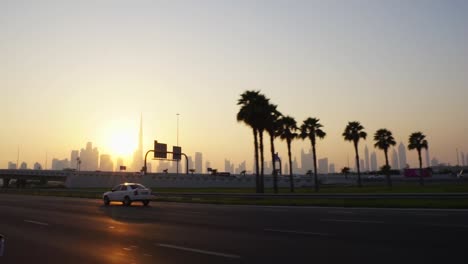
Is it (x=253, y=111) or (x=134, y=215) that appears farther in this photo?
(x=253, y=111)

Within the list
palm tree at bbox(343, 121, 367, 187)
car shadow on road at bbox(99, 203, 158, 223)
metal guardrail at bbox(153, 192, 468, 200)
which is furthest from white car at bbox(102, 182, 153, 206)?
palm tree at bbox(343, 121, 367, 187)

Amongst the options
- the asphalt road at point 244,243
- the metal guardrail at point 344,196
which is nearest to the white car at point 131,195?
the metal guardrail at point 344,196

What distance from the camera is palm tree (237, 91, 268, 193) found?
46938 mm

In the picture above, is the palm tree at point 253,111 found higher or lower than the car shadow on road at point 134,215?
higher

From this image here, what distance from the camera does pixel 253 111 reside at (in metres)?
46.9

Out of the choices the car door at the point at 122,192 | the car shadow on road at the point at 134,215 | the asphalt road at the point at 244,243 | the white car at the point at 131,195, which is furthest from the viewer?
the car door at the point at 122,192

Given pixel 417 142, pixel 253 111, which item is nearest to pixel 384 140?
pixel 417 142

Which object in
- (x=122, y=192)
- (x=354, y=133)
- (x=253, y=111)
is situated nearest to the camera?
(x=122, y=192)

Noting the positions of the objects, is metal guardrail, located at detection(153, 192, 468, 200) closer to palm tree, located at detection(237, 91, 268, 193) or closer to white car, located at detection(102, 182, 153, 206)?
white car, located at detection(102, 182, 153, 206)

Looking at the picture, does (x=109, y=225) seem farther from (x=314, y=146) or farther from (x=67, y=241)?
(x=314, y=146)

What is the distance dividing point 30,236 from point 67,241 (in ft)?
6.80

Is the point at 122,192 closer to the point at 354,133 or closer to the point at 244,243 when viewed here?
the point at 244,243

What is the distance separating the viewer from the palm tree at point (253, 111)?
46938 millimetres

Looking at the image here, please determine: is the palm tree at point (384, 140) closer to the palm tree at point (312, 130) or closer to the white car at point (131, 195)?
the palm tree at point (312, 130)
